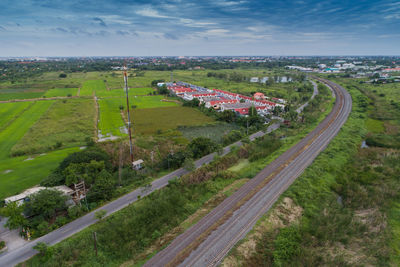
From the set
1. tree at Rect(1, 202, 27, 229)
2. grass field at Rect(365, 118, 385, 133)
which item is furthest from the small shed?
grass field at Rect(365, 118, 385, 133)

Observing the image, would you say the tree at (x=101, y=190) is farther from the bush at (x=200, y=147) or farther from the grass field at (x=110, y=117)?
the grass field at (x=110, y=117)

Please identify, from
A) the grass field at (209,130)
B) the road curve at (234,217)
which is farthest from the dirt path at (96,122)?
the road curve at (234,217)

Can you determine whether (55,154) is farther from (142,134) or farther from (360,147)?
(360,147)

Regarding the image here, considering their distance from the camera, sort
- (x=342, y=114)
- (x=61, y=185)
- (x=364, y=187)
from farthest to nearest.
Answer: (x=342, y=114)
(x=364, y=187)
(x=61, y=185)

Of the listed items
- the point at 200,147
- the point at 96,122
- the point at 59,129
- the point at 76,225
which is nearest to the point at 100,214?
the point at 76,225

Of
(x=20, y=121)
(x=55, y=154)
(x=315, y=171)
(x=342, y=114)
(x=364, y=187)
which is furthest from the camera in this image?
(x=342, y=114)

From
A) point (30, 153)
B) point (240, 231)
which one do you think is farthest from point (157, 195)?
point (30, 153)

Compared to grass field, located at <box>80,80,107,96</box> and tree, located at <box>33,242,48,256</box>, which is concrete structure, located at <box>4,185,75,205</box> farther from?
grass field, located at <box>80,80,107,96</box>
